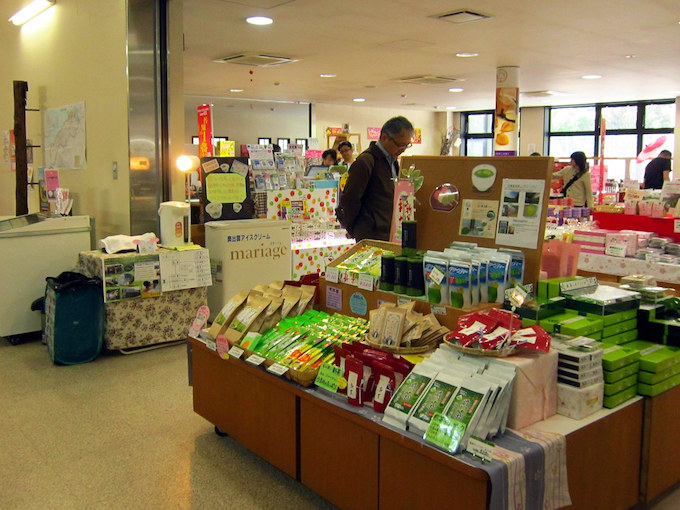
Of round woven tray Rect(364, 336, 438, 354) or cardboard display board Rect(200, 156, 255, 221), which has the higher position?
cardboard display board Rect(200, 156, 255, 221)

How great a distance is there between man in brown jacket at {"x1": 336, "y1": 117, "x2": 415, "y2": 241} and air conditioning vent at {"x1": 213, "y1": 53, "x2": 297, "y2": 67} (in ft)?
16.3

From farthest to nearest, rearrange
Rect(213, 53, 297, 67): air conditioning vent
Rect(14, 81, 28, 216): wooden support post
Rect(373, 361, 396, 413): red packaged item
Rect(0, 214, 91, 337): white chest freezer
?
1. Rect(213, 53, 297, 67): air conditioning vent
2. Rect(14, 81, 28, 216): wooden support post
3. Rect(0, 214, 91, 337): white chest freezer
4. Rect(373, 361, 396, 413): red packaged item

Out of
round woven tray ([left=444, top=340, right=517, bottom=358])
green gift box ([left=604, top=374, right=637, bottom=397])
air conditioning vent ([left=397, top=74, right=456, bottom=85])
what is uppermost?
air conditioning vent ([left=397, top=74, right=456, bottom=85])

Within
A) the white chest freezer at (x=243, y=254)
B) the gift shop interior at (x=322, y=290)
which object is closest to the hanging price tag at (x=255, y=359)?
the gift shop interior at (x=322, y=290)

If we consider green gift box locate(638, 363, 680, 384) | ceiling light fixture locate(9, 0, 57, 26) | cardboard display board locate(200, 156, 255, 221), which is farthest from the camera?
ceiling light fixture locate(9, 0, 57, 26)

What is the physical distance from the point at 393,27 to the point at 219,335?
15.7 feet

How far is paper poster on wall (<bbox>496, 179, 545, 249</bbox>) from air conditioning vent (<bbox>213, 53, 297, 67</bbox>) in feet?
21.3

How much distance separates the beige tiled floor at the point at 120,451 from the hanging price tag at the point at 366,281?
3.11 feet

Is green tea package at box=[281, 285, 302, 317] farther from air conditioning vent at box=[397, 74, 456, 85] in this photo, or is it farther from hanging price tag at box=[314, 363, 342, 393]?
air conditioning vent at box=[397, 74, 456, 85]

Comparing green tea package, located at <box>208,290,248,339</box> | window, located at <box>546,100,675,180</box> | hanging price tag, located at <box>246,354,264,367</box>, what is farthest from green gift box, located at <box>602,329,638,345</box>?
window, located at <box>546,100,675,180</box>

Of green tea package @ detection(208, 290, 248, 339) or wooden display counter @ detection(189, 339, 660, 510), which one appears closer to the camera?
wooden display counter @ detection(189, 339, 660, 510)

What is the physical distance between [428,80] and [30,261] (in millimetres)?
7894

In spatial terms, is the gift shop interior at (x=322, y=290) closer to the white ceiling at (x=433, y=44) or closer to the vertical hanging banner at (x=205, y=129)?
the white ceiling at (x=433, y=44)

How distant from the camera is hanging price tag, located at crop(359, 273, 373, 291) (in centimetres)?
294
